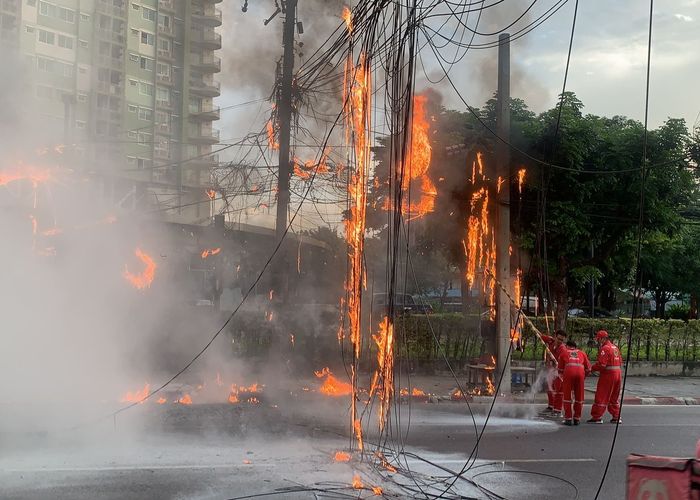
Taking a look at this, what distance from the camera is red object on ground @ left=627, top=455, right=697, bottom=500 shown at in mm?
2707

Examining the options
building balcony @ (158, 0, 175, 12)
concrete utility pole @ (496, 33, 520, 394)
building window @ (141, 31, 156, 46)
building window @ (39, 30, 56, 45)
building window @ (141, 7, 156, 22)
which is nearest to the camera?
concrete utility pole @ (496, 33, 520, 394)

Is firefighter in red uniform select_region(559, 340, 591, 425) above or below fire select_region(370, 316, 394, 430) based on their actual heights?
below

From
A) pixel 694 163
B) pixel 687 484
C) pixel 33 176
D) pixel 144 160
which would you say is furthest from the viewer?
pixel 144 160

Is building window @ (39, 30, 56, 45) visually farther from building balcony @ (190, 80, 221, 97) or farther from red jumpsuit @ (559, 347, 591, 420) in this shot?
red jumpsuit @ (559, 347, 591, 420)

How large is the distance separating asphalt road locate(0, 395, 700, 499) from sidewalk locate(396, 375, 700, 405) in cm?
136

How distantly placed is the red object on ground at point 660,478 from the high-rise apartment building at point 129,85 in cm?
854

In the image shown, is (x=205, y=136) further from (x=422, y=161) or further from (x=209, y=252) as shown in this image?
(x=422, y=161)

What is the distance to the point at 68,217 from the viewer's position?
8586mm

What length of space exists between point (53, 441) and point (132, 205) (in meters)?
4.45

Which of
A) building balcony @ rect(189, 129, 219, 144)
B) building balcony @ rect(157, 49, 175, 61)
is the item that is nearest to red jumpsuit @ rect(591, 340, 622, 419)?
building balcony @ rect(189, 129, 219, 144)

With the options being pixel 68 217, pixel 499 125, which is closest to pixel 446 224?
pixel 499 125

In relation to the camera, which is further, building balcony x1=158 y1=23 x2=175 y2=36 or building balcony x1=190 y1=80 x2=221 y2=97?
building balcony x1=158 y1=23 x2=175 y2=36

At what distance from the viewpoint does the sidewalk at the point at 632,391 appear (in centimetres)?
1088

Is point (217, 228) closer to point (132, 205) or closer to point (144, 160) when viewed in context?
point (132, 205)
